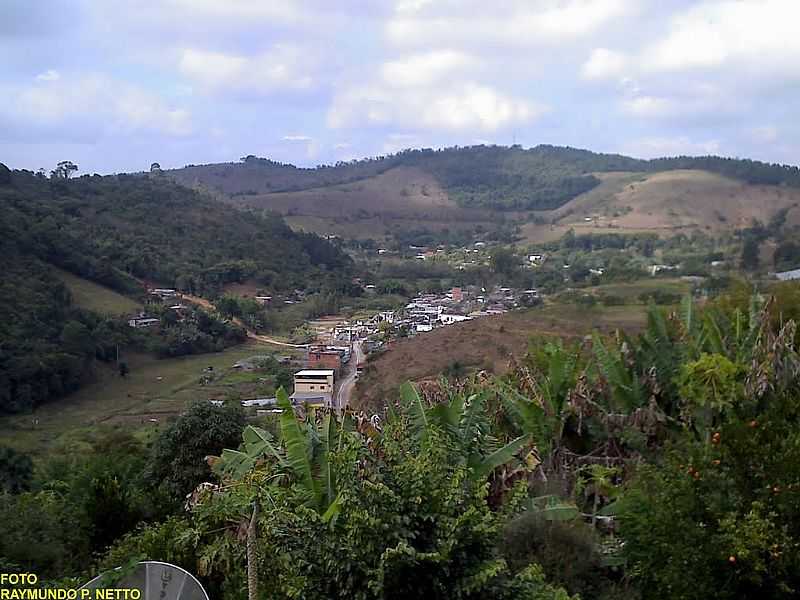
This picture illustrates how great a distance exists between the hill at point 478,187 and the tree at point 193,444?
1173 inches

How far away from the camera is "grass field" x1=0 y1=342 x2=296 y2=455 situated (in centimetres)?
2238

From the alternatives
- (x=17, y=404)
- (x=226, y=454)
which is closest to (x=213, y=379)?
(x=17, y=404)

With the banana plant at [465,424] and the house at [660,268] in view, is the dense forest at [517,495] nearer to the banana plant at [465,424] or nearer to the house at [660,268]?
the banana plant at [465,424]

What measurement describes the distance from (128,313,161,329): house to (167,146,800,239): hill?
92.0 ft

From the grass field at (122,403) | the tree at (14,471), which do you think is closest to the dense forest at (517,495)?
the tree at (14,471)

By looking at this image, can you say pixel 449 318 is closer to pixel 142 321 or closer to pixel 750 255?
pixel 750 255

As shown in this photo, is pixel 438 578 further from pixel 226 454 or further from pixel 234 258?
pixel 234 258

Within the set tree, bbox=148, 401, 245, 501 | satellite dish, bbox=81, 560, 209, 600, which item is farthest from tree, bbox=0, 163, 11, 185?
satellite dish, bbox=81, 560, 209, 600

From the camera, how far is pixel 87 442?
2077 centimetres

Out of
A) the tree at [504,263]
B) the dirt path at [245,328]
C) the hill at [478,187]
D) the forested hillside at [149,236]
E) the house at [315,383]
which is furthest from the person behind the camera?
the hill at [478,187]

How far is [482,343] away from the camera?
→ 19891mm

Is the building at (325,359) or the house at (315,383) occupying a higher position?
the house at (315,383)

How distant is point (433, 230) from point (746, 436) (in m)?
62.9

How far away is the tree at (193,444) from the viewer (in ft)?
33.8
